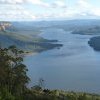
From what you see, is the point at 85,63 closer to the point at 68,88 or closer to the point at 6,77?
the point at 68,88

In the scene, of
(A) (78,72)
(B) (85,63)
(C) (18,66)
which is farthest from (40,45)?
(C) (18,66)

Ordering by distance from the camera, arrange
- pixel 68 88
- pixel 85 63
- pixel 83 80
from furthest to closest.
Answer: pixel 85 63, pixel 83 80, pixel 68 88

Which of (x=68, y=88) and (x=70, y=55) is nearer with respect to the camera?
(x=68, y=88)

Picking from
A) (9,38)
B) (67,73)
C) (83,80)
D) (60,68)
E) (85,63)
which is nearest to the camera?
(83,80)

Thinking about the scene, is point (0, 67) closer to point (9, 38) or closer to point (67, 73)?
point (67, 73)

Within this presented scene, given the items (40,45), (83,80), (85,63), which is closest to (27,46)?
(40,45)

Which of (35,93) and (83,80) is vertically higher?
(35,93)

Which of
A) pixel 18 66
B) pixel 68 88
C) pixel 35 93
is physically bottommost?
pixel 68 88

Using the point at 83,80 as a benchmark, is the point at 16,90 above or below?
above

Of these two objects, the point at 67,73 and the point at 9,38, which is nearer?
the point at 67,73
